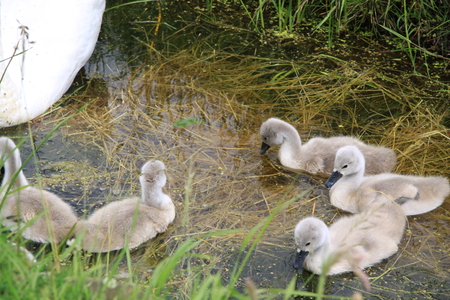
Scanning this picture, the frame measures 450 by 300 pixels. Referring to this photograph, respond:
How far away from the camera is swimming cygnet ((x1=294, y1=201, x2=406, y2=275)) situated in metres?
3.19

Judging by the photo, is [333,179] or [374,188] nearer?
[374,188]

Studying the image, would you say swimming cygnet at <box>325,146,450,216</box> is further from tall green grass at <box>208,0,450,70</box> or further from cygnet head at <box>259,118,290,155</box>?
tall green grass at <box>208,0,450,70</box>

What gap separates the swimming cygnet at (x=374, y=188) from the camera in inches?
147

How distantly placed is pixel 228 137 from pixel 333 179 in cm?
106

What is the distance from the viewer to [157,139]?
456 centimetres

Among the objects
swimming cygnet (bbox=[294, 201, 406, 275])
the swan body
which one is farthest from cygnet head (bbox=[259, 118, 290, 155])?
the swan body

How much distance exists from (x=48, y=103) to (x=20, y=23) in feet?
2.39

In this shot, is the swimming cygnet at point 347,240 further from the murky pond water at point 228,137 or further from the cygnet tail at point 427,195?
the cygnet tail at point 427,195

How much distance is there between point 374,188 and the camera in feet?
12.5

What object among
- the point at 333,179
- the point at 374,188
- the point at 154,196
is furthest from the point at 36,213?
the point at 374,188

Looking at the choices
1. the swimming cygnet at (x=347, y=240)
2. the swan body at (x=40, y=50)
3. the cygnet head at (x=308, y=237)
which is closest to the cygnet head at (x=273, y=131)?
the swimming cygnet at (x=347, y=240)

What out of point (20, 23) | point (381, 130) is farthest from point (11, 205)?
point (381, 130)

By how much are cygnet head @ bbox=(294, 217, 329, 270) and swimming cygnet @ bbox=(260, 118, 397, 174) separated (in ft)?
3.51

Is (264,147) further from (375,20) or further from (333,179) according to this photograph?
(375,20)
